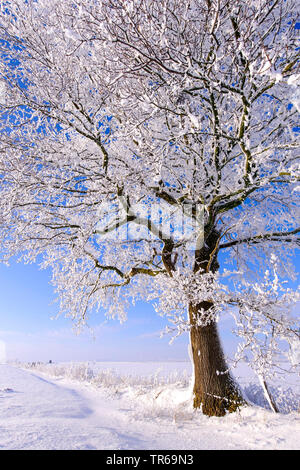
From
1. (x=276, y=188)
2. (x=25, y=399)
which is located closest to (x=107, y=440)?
(x=25, y=399)

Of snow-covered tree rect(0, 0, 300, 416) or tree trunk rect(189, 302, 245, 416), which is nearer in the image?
snow-covered tree rect(0, 0, 300, 416)

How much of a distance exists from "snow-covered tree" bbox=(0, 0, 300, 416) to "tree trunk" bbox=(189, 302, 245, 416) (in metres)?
0.02

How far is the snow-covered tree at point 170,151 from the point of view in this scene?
3828 millimetres

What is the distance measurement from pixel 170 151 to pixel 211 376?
4.85 m

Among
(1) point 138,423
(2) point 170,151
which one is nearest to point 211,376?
(1) point 138,423

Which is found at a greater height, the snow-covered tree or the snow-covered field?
the snow-covered tree

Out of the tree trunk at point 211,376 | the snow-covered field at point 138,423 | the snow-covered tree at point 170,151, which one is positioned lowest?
the snow-covered field at point 138,423

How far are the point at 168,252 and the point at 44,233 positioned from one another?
11.8 ft

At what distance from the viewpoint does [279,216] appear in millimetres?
8164

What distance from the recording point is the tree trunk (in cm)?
594

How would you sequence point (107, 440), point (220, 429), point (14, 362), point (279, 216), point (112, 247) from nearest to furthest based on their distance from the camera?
1. point (107, 440)
2. point (220, 429)
3. point (279, 216)
4. point (112, 247)
5. point (14, 362)

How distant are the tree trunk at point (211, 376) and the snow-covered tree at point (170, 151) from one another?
24 mm

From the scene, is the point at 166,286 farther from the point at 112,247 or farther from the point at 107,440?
the point at 112,247

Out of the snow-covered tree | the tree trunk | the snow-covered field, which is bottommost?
the snow-covered field
